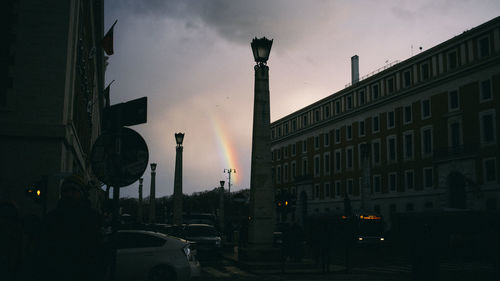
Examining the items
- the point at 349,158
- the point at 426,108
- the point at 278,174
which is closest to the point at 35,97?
the point at 426,108

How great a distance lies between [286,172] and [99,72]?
46.2 metres

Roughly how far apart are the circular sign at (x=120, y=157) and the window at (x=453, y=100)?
47480 millimetres

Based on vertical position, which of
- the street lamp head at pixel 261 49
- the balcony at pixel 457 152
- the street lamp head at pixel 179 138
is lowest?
the street lamp head at pixel 179 138

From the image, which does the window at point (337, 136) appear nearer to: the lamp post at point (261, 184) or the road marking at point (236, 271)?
the lamp post at point (261, 184)

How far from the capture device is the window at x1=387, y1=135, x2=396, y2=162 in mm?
58969

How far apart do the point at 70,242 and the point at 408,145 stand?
55.4 meters

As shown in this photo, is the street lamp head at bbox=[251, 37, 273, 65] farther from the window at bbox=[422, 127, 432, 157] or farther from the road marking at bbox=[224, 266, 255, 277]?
Answer: the window at bbox=[422, 127, 432, 157]

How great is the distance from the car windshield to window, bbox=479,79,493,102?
31.0 m

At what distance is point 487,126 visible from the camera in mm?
45438

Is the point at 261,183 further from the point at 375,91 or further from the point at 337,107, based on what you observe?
the point at 337,107

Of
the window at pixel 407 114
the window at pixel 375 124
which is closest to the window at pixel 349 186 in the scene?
the window at pixel 375 124

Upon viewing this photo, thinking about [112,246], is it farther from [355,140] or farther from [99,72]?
[355,140]

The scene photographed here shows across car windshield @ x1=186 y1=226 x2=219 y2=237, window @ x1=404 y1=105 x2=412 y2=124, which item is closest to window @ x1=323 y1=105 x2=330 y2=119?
window @ x1=404 y1=105 x2=412 y2=124

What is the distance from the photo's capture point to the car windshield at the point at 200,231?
24.1 metres
